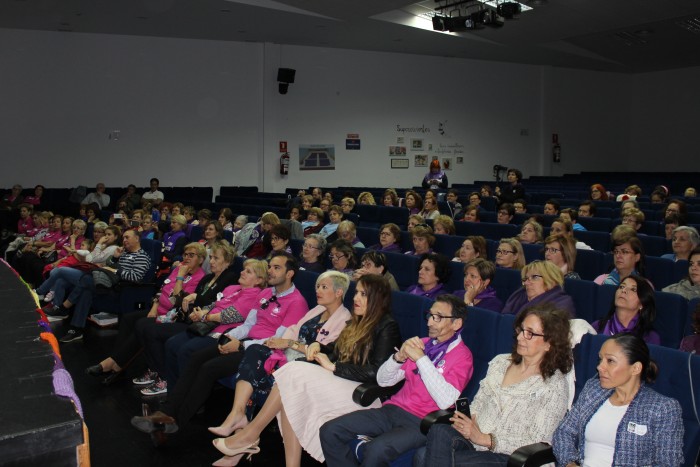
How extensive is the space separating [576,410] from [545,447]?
184mm

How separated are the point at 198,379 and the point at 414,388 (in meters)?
1.44

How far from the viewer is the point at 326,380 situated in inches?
140

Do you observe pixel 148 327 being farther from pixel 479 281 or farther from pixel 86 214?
pixel 86 214

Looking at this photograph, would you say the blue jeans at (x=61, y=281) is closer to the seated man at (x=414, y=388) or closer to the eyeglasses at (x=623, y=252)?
the seated man at (x=414, y=388)

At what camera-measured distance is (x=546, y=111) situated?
2102 cm

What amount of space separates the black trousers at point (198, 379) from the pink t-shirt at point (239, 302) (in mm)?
330

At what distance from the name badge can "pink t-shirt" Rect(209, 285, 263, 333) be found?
2.68m

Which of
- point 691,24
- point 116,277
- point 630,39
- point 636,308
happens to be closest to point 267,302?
point 636,308

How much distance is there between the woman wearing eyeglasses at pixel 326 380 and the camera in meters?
3.48

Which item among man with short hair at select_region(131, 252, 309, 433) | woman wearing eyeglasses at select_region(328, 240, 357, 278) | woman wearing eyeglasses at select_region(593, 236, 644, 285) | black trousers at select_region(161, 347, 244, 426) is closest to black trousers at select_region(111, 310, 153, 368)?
man with short hair at select_region(131, 252, 309, 433)

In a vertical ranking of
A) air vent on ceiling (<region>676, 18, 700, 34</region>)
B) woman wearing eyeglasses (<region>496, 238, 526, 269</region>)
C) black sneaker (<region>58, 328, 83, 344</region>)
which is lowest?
black sneaker (<region>58, 328, 83, 344</region>)

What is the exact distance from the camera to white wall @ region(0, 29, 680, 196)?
1398 centimetres

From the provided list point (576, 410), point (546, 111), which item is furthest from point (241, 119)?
point (576, 410)

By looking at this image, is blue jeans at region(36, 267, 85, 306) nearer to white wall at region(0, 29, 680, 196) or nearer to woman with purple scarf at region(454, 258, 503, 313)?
woman with purple scarf at region(454, 258, 503, 313)
